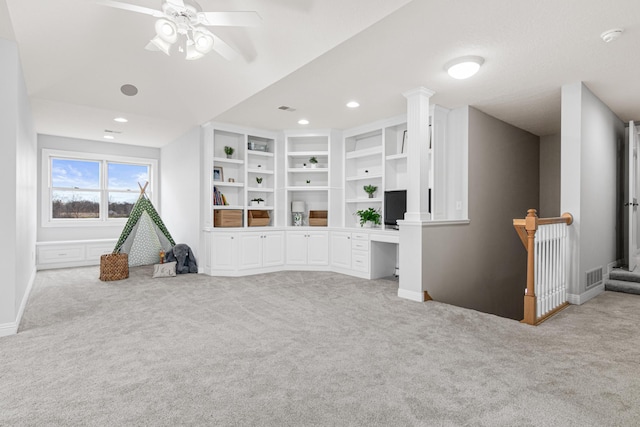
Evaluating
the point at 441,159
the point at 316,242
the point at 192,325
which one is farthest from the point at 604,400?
the point at 316,242

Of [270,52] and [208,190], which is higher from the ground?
[270,52]

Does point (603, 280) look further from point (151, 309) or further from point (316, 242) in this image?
point (151, 309)

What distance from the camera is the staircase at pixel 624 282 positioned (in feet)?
13.8

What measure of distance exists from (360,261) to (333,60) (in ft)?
10.1

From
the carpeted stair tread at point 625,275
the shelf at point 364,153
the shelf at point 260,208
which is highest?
the shelf at point 364,153

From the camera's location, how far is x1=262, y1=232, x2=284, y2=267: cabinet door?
18.6 feet

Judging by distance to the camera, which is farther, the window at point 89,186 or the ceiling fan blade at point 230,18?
the window at point 89,186

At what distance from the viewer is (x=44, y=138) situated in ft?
21.0

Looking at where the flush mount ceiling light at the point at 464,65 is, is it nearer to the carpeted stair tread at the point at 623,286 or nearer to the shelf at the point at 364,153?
the shelf at the point at 364,153

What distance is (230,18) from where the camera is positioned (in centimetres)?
242

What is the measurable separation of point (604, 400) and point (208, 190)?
5.21 meters

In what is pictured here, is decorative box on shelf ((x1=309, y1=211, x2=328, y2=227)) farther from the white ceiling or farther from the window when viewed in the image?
the window

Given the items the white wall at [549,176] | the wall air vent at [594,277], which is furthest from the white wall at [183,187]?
the white wall at [549,176]

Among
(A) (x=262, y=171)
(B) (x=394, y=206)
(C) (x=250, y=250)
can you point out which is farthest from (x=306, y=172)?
(B) (x=394, y=206)
